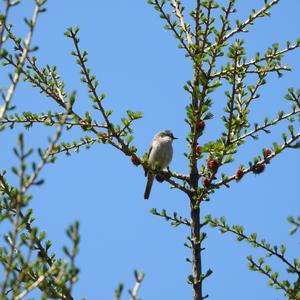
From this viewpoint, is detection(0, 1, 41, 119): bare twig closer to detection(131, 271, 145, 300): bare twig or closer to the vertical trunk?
detection(131, 271, 145, 300): bare twig

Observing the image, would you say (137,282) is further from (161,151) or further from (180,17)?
(161,151)

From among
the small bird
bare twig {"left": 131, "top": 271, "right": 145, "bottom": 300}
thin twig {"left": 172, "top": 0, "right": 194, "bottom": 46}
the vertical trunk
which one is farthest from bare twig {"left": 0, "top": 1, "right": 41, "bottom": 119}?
the small bird

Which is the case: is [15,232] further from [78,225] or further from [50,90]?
[50,90]

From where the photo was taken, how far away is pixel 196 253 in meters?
5.60

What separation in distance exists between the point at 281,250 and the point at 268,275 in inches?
13.5

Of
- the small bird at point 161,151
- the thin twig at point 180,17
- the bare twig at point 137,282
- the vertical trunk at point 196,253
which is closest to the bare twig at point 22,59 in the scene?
the bare twig at point 137,282

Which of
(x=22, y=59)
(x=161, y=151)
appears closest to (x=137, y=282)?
(x=22, y=59)

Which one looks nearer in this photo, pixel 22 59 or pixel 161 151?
pixel 22 59

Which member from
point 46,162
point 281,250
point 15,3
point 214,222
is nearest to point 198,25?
point 214,222

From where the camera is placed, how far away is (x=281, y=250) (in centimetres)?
532

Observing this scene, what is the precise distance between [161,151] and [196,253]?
12.8ft

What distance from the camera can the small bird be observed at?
9312 mm

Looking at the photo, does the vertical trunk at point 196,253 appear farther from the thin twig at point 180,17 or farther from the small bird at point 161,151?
the small bird at point 161,151

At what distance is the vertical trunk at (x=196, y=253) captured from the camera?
17.6ft
